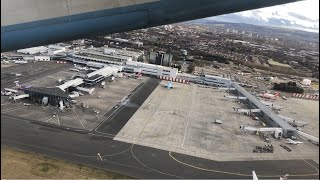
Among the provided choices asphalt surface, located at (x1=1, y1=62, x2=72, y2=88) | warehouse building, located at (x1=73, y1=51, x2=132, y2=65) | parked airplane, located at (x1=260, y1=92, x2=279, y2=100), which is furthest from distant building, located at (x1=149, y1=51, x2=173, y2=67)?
parked airplane, located at (x1=260, y1=92, x2=279, y2=100)

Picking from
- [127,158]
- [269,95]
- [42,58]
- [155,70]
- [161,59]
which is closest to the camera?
[127,158]

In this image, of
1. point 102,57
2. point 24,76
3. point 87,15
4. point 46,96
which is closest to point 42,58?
point 102,57

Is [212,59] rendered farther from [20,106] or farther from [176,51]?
[20,106]

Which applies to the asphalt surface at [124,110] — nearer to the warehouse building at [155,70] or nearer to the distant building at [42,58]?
the warehouse building at [155,70]

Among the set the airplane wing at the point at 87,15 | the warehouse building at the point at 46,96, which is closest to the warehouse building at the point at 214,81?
the warehouse building at the point at 46,96

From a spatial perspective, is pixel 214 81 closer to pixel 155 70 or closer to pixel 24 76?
pixel 155 70

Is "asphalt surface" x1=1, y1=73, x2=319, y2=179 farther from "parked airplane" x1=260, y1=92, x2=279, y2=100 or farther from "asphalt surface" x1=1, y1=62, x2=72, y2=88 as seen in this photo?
"parked airplane" x1=260, y1=92, x2=279, y2=100
